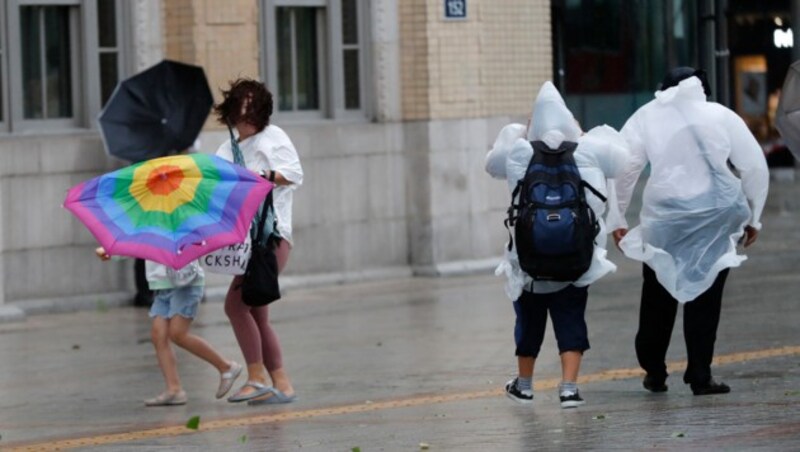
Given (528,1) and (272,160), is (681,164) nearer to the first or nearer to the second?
(272,160)

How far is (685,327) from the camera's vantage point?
11.2 metres

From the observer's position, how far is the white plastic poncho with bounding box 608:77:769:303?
11.0 metres

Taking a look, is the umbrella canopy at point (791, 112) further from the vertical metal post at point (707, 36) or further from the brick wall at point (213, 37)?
the brick wall at point (213, 37)

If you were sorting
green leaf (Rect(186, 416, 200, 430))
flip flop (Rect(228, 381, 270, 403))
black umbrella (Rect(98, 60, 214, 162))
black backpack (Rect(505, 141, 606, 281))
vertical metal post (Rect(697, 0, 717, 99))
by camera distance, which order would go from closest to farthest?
green leaf (Rect(186, 416, 200, 430)) → black backpack (Rect(505, 141, 606, 281)) → flip flop (Rect(228, 381, 270, 403)) → black umbrella (Rect(98, 60, 214, 162)) → vertical metal post (Rect(697, 0, 717, 99))

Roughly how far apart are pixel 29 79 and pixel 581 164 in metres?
7.67

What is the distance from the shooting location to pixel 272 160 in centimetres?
1141

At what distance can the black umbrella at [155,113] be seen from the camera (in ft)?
54.6

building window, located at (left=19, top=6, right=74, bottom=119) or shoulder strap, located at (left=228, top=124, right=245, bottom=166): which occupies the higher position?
building window, located at (left=19, top=6, right=74, bottom=119)

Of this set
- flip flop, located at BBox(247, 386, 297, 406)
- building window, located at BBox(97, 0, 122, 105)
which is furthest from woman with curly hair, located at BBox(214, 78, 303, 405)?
building window, located at BBox(97, 0, 122, 105)

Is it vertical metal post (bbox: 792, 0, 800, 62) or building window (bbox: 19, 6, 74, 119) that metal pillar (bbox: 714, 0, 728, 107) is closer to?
vertical metal post (bbox: 792, 0, 800, 62)

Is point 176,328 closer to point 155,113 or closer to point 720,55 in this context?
point 155,113

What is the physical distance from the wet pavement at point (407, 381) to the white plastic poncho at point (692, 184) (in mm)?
681

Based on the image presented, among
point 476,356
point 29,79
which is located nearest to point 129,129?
point 29,79

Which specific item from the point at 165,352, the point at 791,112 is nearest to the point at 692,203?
the point at 791,112
